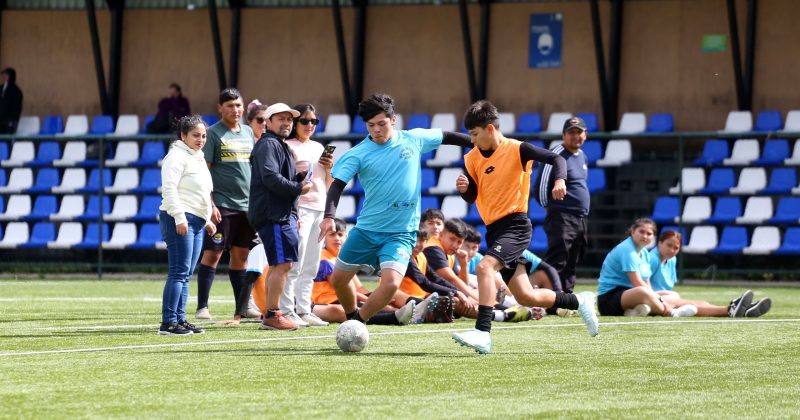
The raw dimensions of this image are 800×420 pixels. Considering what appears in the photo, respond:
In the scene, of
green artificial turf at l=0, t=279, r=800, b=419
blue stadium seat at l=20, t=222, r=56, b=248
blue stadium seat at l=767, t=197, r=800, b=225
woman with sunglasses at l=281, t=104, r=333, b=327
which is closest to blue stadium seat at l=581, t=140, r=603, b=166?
blue stadium seat at l=767, t=197, r=800, b=225

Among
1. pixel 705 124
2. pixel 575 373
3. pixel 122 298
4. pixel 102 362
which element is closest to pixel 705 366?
pixel 575 373

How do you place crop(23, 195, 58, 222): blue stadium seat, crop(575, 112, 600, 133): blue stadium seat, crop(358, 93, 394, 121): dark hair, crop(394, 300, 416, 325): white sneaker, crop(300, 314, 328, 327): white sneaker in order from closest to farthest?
crop(358, 93, 394, 121): dark hair, crop(394, 300, 416, 325): white sneaker, crop(300, 314, 328, 327): white sneaker, crop(23, 195, 58, 222): blue stadium seat, crop(575, 112, 600, 133): blue stadium seat

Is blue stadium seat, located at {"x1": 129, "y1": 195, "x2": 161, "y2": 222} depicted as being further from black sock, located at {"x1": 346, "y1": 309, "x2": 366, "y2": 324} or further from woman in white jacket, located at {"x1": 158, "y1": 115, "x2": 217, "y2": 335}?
black sock, located at {"x1": 346, "y1": 309, "x2": 366, "y2": 324}

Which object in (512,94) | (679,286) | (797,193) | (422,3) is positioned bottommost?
(679,286)

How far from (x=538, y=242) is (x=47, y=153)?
31.1ft

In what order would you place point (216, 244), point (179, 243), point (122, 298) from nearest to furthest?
point (179, 243)
point (216, 244)
point (122, 298)

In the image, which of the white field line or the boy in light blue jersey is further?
the boy in light blue jersey

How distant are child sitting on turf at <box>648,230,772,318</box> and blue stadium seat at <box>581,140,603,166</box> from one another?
8.17 m

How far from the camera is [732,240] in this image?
70.0 feet

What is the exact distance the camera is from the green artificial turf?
653 cm

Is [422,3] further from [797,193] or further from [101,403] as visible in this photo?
[101,403]

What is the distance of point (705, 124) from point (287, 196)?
1496 cm

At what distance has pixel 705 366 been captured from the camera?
8438 millimetres

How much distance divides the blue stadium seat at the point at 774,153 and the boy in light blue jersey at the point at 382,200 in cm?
1281
